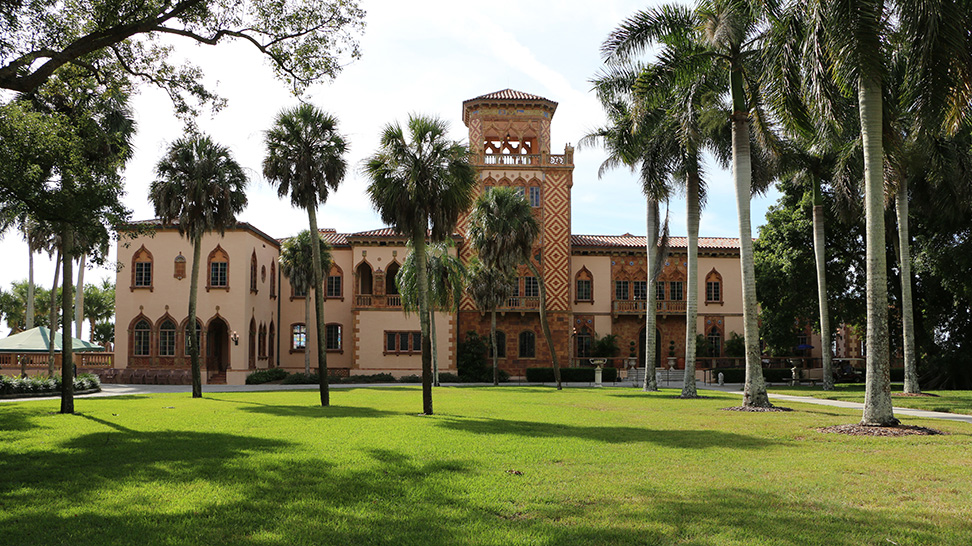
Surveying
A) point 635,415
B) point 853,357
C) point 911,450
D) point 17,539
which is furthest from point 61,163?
point 853,357

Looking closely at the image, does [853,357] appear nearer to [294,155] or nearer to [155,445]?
[294,155]

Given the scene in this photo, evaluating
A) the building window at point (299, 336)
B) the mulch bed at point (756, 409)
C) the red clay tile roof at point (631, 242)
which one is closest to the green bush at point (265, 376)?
the building window at point (299, 336)

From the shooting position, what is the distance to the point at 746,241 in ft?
65.9

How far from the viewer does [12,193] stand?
12.5 m

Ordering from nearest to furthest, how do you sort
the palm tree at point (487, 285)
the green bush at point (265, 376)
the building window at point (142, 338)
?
Result: 1. the palm tree at point (487, 285)
2. the green bush at point (265, 376)
3. the building window at point (142, 338)

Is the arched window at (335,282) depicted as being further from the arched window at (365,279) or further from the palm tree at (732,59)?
the palm tree at (732,59)

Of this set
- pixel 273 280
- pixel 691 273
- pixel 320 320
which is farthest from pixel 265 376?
pixel 691 273

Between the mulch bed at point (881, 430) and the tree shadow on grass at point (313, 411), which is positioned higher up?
the mulch bed at point (881, 430)

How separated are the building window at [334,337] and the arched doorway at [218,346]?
6251mm

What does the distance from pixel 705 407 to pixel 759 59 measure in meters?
10.3

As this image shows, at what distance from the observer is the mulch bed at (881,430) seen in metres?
13.8

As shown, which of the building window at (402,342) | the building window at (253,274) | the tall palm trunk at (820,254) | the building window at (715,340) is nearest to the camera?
the tall palm trunk at (820,254)

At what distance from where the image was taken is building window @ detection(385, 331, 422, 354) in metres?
44.4

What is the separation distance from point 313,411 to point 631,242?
34183 mm
